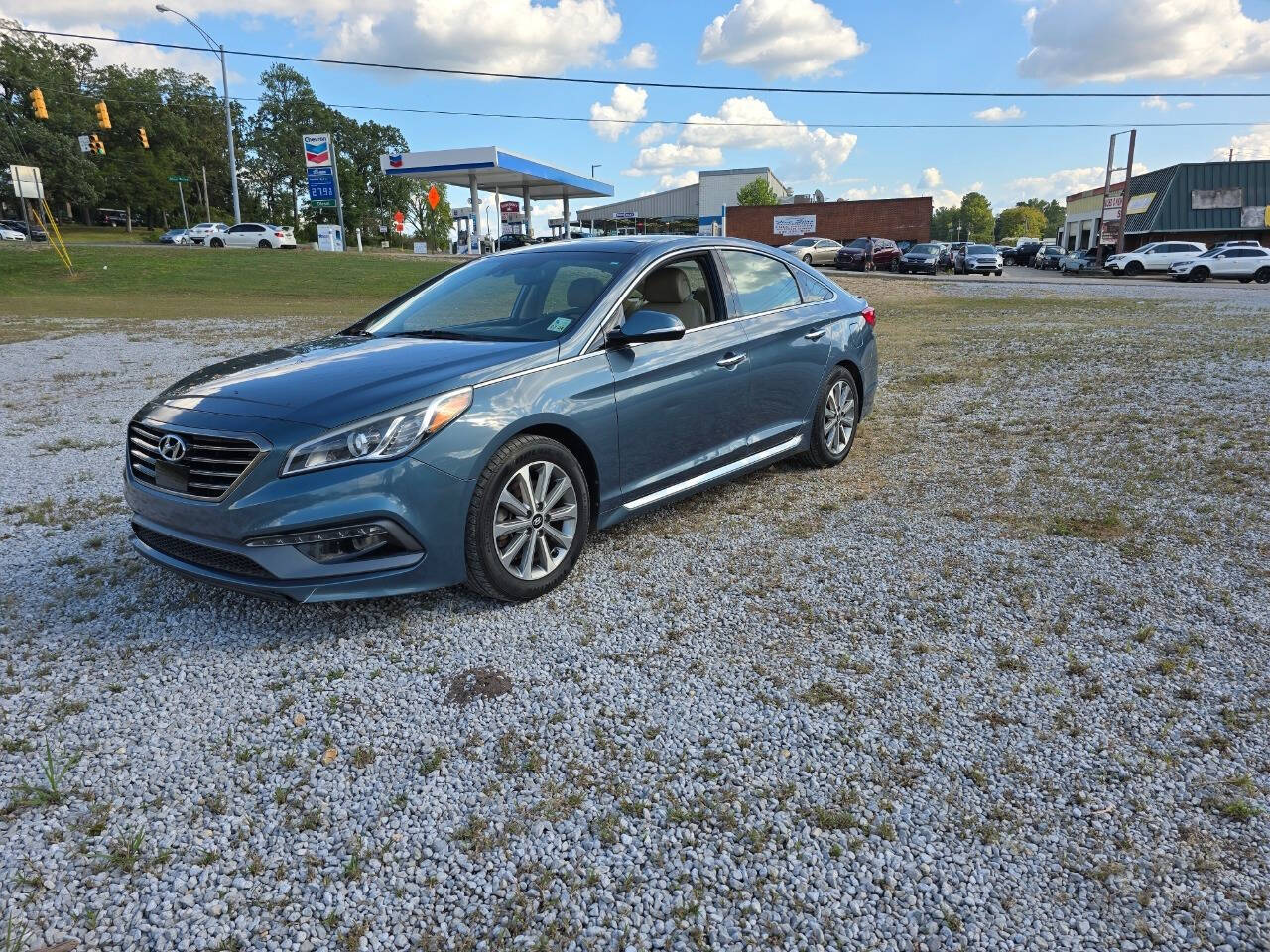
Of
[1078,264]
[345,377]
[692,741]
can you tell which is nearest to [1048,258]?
[1078,264]

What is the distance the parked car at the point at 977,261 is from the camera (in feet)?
125

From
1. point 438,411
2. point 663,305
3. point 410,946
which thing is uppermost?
point 663,305

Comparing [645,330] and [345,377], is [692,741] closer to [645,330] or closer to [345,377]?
Answer: [645,330]

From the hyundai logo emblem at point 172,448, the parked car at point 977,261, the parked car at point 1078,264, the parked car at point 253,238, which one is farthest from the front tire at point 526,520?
the parked car at point 253,238

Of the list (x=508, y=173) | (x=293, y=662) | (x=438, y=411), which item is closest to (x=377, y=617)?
(x=293, y=662)

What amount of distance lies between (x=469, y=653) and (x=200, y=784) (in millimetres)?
1073

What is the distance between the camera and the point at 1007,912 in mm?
2088

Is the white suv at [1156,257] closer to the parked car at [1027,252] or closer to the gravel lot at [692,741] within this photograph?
the parked car at [1027,252]

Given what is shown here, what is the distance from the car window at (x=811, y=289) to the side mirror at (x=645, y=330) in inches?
71.7

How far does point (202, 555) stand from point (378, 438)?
0.88 metres

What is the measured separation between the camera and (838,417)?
19.5ft

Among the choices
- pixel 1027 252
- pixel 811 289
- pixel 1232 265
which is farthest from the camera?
pixel 1027 252

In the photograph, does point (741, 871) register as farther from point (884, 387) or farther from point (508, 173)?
point (508, 173)

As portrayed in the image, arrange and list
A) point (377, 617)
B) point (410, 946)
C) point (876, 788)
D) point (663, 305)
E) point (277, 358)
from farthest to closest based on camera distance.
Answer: point (663, 305)
point (277, 358)
point (377, 617)
point (876, 788)
point (410, 946)
